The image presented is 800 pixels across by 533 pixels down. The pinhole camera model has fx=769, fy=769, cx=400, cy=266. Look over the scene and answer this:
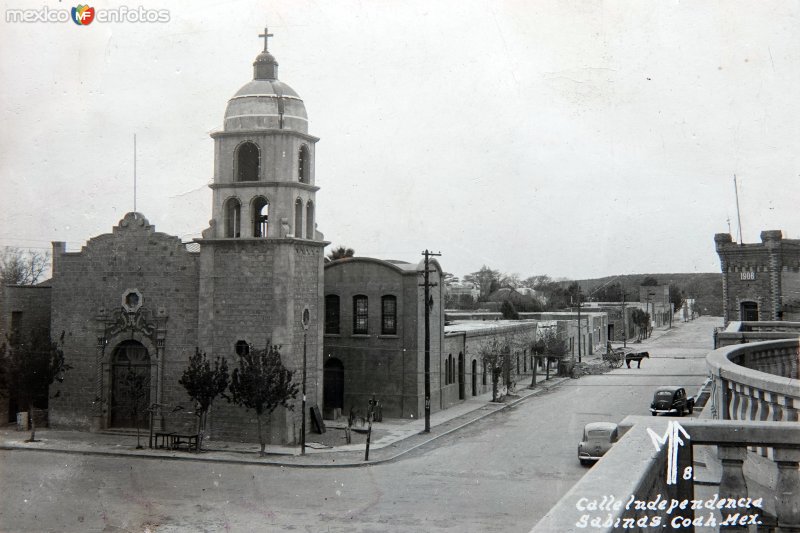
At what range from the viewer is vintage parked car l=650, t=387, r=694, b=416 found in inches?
1308

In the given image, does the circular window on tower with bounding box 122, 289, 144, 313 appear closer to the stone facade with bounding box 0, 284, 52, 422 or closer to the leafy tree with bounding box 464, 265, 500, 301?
the stone facade with bounding box 0, 284, 52, 422

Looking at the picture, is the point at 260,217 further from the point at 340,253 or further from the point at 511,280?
the point at 511,280

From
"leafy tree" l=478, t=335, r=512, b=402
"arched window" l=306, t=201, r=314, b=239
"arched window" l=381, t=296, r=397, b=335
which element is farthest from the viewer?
"leafy tree" l=478, t=335, r=512, b=402

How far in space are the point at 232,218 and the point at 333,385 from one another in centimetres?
1108

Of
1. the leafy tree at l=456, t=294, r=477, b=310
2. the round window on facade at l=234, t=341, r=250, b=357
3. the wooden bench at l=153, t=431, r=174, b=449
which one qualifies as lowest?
the wooden bench at l=153, t=431, r=174, b=449

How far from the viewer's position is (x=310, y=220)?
104 ft

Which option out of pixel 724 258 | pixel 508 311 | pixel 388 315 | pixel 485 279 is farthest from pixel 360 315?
pixel 485 279

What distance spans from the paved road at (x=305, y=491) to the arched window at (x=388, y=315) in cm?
744

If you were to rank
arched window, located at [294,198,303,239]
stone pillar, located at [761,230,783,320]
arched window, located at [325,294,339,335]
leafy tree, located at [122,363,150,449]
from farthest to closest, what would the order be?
stone pillar, located at [761,230,783,320] → arched window, located at [325,294,339,335] → arched window, located at [294,198,303,239] → leafy tree, located at [122,363,150,449]

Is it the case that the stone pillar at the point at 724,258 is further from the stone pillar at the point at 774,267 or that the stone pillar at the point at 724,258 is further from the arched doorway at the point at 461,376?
the arched doorway at the point at 461,376

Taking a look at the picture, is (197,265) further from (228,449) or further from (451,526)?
(451,526)

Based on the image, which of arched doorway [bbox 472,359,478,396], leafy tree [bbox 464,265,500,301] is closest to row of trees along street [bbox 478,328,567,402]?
arched doorway [bbox 472,359,478,396]

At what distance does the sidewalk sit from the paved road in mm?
624

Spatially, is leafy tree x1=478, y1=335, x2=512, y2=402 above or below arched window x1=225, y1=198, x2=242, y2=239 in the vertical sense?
below
